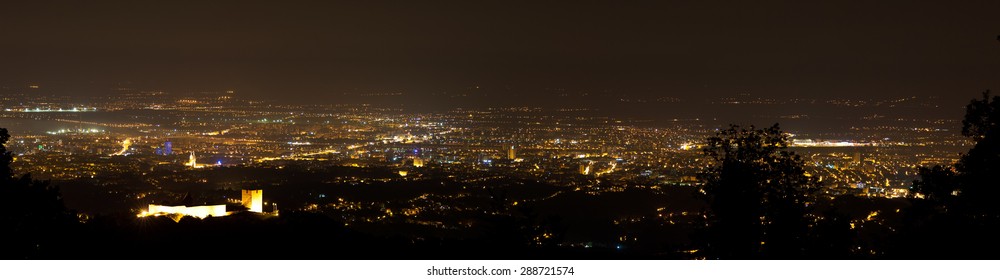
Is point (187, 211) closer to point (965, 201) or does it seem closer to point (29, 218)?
point (29, 218)

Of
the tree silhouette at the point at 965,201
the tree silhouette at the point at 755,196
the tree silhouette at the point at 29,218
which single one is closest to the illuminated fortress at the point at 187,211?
the tree silhouette at the point at 29,218

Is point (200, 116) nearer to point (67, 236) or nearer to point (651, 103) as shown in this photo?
point (651, 103)

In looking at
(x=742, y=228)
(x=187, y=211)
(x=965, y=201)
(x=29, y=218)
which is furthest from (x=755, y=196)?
(x=187, y=211)

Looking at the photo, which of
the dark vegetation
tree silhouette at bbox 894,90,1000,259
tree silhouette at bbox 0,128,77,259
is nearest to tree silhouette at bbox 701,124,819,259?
the dark vegetation

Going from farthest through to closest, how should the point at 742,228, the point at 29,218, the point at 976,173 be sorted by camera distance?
1. the point at 742,228
2. the point at 29,218
3. the point at 976,173

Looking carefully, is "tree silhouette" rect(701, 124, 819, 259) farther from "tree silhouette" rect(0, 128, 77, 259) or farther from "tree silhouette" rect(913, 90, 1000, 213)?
"tree silhouette" rect(0, 128, 77, 259)
